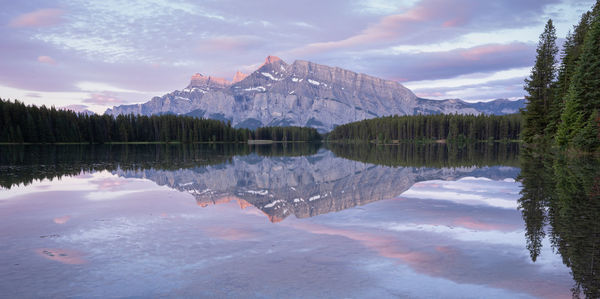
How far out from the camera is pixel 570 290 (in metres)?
7.57

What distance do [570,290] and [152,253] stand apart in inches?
434

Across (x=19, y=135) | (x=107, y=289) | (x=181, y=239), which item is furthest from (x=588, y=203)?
(x=19, y=135)

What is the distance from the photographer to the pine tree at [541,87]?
228 ft

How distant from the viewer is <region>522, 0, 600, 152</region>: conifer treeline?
146 ft

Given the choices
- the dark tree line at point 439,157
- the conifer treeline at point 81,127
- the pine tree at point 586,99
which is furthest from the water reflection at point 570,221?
the conifer treeline at point 81,127

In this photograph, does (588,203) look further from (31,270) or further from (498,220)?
(31,270)

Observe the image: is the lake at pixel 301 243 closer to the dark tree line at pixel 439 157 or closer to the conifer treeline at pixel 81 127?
the dark tree line at pixel 439 157

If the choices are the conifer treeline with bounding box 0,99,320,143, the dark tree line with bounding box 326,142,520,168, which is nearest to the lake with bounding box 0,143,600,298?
the dark tree line with bounding box 326,142,520,168

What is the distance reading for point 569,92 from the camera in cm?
4969

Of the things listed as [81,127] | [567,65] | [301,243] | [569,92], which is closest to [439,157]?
[569,92]

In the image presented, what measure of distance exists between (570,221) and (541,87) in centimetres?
7284

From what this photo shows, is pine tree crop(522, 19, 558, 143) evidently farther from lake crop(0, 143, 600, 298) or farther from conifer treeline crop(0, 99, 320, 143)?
conifer treeline crop(0, 99, 320, 143)

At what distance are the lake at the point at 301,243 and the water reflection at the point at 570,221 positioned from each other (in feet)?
0.17

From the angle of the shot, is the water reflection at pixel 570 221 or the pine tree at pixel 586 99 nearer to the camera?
the water reflection at pixel 570 221
